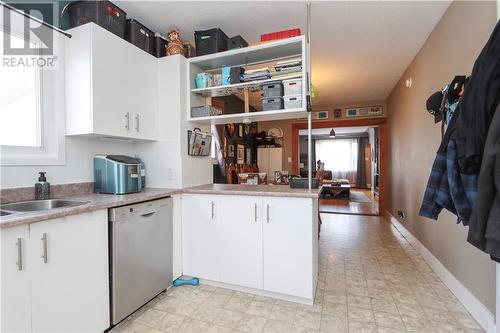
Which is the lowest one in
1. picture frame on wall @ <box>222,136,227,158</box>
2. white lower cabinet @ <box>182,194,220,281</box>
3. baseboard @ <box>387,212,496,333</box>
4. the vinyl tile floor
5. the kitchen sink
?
the vinyl tile floor

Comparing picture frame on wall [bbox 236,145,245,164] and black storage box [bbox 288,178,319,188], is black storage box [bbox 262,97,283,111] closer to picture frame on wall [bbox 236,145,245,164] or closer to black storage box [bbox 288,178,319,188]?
black storage box [bbox 288,178,319,188]

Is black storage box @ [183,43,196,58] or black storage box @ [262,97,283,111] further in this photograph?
black storage box @ [183,43,196,58]

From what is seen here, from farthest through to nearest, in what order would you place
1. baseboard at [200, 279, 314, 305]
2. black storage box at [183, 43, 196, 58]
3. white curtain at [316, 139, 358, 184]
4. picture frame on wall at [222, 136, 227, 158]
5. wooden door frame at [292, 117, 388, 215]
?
white curtain at [316, 139, 358, 184] → wooden door frame at [292, 117, 388, 215] → picture frame on wall at [222, 136, 227, 158] → black storage box at [183, 43, 196, 58] → baseboard at [200, 279, 314, 305]

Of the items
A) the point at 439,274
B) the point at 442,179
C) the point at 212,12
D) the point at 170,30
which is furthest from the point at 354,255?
the point at 170,30

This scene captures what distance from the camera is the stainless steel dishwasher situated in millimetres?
1648

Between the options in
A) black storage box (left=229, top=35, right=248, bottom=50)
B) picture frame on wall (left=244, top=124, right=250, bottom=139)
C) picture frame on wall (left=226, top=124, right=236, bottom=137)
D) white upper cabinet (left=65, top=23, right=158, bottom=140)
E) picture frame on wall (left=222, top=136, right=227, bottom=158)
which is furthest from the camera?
picture frame on wall (left=244, top=124, right=250, bottom=139)

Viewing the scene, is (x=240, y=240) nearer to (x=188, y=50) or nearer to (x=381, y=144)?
(x=188, y=50)

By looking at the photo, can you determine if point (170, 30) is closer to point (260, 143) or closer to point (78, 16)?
point (78, 16)

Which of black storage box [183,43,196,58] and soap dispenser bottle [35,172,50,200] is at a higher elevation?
black storage box [183,43,196,58]

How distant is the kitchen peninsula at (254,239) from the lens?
6.28ft

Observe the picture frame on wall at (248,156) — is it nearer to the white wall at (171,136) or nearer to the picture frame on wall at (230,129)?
the picture frame on wall at (230,129)

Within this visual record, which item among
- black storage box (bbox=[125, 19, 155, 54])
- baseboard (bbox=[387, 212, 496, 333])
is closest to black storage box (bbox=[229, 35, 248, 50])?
black storage box (bbox=[125, 19, 155, 54])

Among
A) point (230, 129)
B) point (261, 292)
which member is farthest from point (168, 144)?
point (230, 129)

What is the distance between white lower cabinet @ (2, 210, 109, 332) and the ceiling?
191 centimetres
